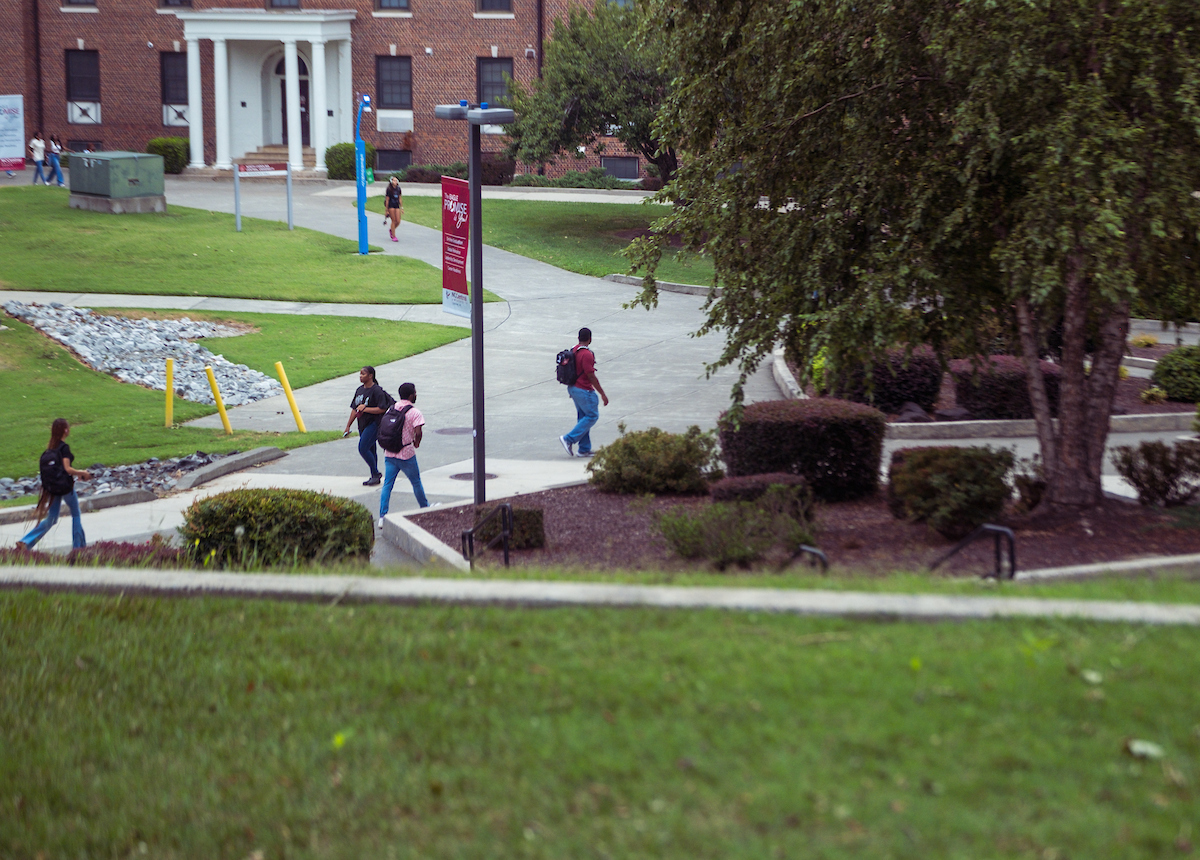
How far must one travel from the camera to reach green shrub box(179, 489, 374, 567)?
981 centimetres

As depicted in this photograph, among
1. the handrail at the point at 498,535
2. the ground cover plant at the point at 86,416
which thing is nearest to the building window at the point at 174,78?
the ground cover plant at the point at 86,416

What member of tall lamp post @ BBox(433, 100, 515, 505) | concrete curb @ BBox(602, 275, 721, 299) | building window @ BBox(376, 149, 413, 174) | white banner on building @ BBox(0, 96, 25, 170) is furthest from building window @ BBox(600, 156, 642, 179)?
tall lamp post @ BBox(433, 100, 515, 505)

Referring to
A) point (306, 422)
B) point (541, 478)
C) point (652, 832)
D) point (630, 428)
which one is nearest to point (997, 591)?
point (652, 832)

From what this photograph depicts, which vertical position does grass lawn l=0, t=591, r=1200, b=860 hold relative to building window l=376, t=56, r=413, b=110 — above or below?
below

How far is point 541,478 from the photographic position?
48.5ft

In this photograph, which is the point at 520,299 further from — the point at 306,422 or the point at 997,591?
the point at 997,591

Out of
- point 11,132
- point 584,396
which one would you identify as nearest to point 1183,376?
point 584,396

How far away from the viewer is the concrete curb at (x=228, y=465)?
50.2 ft

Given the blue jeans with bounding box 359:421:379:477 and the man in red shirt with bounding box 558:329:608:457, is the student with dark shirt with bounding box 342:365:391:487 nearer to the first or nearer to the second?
the blue jeans with bounding box 359:421:379:477

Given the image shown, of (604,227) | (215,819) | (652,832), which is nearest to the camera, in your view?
(652,832)

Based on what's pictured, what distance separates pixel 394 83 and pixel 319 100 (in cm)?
381

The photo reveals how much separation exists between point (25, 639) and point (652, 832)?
13.4ft

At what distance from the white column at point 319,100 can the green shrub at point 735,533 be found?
139ft

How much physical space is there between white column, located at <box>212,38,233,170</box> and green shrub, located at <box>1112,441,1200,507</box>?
44.3m
